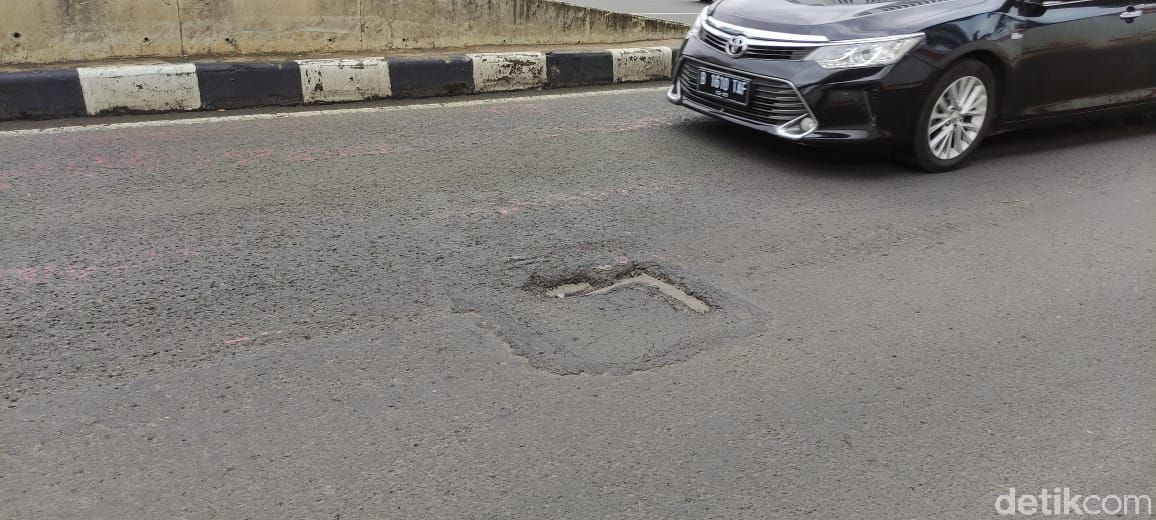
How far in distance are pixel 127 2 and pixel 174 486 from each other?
5.43 metres

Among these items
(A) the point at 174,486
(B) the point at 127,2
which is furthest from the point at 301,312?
(B) the point at 127,2

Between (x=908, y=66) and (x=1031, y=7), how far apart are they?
1066mm

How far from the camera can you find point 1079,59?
6.12 meters

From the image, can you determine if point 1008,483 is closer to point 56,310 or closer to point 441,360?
point 441,360

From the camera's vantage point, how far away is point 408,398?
3.00m

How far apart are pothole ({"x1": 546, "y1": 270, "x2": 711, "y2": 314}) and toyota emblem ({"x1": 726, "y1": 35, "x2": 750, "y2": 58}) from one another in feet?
7.37

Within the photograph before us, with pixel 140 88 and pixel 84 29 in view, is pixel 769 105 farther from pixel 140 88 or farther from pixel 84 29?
pixel 84 29

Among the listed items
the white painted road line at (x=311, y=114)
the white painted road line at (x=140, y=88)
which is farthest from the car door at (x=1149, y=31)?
the white painted road line at (x=140, y=88)

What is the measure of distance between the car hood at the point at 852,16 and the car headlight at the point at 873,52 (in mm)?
46

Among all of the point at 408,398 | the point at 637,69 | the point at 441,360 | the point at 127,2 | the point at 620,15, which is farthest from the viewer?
the point at 620,15

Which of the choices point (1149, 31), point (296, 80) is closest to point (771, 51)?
point (1149, 31)

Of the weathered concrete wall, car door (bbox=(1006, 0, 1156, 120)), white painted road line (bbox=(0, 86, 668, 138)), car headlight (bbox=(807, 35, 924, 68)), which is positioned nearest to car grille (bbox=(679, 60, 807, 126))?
car headlight (bbox=(807, 35, 924, 68))

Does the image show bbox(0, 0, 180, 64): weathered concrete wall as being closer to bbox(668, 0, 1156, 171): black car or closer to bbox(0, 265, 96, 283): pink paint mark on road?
bbox(0, 265, 96, 283): pink paint mark on road

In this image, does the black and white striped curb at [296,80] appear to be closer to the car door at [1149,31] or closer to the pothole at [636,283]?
the car door at [1149,31]
